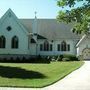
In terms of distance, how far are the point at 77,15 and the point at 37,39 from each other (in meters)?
48.7

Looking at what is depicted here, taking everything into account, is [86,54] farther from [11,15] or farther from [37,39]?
[11,15]

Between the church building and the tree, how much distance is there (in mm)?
41105

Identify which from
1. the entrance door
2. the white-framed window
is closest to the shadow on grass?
the entrance door

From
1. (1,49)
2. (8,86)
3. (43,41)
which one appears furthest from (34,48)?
(8,86)

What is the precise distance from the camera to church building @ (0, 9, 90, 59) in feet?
194

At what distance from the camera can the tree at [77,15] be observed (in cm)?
1638

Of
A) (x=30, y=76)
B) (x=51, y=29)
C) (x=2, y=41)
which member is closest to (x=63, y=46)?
(x=51, y=29)

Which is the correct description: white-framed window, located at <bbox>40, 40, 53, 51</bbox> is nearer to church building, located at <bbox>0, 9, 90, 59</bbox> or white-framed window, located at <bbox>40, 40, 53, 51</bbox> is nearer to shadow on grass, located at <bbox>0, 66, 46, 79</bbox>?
church building, located at <bbox>0, 9, 90, 59</bbox>

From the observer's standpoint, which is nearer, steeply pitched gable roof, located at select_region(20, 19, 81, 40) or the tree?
the tree

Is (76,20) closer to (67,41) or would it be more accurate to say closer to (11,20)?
(11,20)

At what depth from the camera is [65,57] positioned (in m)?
58.4

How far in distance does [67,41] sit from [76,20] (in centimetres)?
4851

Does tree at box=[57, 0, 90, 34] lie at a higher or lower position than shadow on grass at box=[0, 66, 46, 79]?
higher

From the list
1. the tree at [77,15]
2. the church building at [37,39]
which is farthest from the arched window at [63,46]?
the tree at [77,15]
